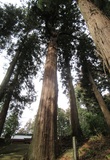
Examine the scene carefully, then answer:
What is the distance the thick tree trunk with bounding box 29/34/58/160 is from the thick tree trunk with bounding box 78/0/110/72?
299cm

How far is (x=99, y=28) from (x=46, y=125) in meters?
3.15

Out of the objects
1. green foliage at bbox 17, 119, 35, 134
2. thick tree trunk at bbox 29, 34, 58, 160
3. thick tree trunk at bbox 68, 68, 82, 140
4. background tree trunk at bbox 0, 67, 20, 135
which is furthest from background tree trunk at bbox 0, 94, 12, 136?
green foliage at bbox 17, 119, 35, 134

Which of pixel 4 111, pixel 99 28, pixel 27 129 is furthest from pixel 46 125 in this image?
pixel 27 129

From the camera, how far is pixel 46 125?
4562 millimetres

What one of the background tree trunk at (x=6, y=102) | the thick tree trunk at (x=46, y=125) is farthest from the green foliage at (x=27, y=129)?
the thick tree trunk at (x=46, y=125)

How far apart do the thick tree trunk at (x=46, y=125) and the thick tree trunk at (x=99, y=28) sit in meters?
2.99

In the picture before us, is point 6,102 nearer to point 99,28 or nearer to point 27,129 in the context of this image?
point 99,28

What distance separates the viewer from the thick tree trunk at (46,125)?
406cm

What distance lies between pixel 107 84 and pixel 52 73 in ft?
40.9

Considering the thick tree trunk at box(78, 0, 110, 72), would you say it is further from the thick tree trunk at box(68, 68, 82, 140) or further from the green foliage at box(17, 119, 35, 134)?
the green foliage at box(17, 119, 35, 134)

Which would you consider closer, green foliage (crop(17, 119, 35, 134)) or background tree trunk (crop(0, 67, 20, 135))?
background tree trunk (crop(0, 67, 20, 135))

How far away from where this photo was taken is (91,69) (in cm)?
1394

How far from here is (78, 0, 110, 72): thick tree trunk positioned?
2.26m

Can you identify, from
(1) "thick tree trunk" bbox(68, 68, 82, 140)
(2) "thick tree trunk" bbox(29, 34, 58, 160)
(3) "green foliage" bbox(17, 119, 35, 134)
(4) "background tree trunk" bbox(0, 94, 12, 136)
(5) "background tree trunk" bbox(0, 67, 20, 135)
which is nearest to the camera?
(2) "thick tree trunk" bbox(29, 34, 58, 160)
